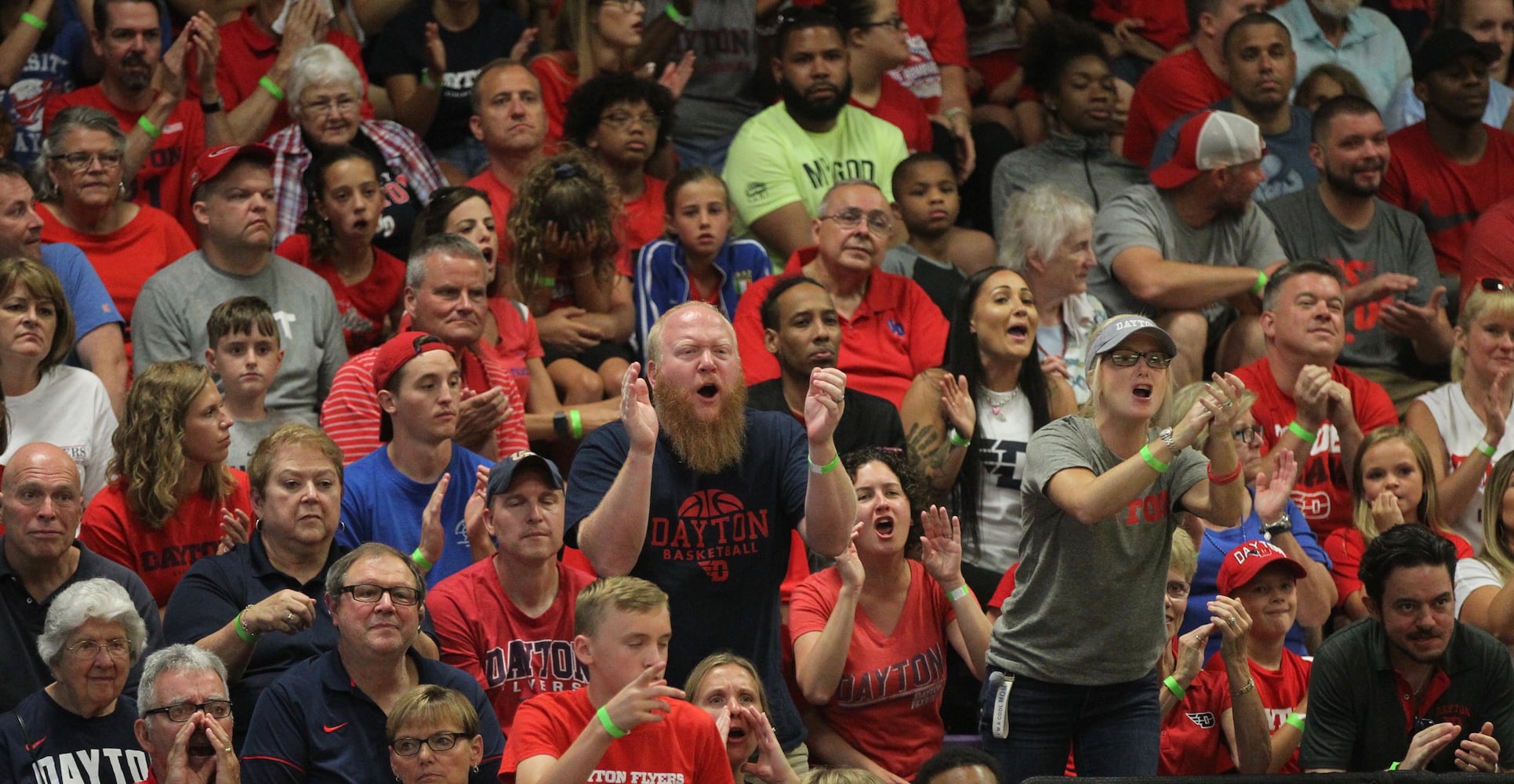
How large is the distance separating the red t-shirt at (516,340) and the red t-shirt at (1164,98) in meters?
2.97

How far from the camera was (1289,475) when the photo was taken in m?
5.74

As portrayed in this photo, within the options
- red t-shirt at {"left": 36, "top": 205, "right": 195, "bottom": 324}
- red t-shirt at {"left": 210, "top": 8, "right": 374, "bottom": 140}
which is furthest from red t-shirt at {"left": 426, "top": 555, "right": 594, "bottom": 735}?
red t-shirt at {"left": 210, "top": 8, "right": 374, "bottom": 140}

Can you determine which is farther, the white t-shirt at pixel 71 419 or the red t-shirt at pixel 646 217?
the red t-shirt at pixel 646 217

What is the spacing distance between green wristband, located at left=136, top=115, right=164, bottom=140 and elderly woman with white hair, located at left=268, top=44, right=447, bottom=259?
0.41 meters

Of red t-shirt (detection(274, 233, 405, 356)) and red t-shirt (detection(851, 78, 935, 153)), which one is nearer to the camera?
red t-shirt (detection(274, 233, 405, 356))

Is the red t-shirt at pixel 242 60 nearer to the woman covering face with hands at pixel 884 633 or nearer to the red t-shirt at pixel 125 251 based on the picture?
the red t-shirt at pixel 125 251

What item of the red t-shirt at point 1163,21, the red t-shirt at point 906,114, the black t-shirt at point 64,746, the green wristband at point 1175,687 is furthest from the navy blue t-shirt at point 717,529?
the red t-shirt at point 1163,21

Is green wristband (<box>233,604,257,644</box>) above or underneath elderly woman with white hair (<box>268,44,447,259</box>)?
underneath

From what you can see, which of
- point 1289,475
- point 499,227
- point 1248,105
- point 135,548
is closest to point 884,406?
point 1289,475

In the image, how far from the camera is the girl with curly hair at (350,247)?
658 cm

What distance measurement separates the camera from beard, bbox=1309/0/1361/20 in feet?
28.6

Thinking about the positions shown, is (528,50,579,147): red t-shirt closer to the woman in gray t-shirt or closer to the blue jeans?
the woman in gray t-shirt

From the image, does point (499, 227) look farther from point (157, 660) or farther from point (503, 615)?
point (157, 660)

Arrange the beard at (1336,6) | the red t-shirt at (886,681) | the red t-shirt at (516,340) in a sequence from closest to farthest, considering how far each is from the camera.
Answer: the red t-shirt at (886,681) < the red t-shirt at (516,340) < the beard at (1336,6)
